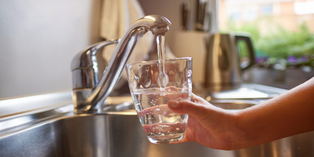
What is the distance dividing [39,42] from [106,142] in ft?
0.89

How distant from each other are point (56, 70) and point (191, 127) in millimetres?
390

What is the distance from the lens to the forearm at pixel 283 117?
0.32m

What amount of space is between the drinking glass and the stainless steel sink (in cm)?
14

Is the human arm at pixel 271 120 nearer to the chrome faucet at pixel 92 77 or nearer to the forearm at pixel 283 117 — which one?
the forearm at pixel 283 117

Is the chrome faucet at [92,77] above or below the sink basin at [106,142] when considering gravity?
above

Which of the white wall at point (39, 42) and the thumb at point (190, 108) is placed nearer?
the thumb at point (190, 108)

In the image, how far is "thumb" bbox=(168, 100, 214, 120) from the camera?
0.27 meters

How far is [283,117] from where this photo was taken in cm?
32

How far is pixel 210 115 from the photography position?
301mm

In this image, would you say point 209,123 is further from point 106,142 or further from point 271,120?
point 106,142

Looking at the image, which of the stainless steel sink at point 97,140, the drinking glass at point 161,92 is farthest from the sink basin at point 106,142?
the drinking glass at point 161,92

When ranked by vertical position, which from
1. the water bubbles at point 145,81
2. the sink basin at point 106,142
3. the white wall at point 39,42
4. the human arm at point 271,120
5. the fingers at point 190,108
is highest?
the white wall at point 39,42

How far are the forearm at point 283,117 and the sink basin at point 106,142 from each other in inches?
3.4

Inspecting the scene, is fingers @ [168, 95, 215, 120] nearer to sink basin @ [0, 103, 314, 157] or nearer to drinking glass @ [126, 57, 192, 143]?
drinking glass @ [126, 57, 192, 143]
